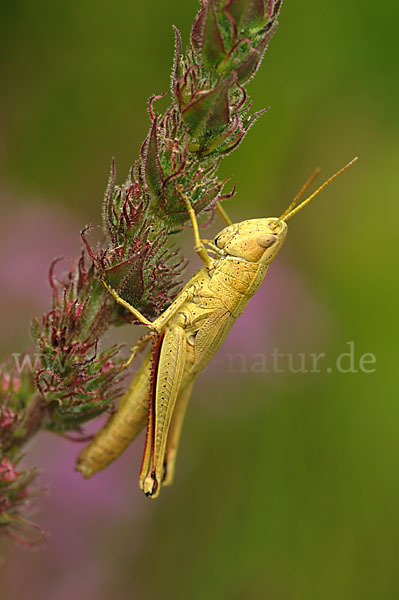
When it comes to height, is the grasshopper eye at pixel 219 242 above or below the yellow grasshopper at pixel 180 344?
above

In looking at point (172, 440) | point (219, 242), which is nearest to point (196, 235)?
point (219, 242)

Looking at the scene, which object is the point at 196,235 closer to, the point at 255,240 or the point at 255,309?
the point at 255,240

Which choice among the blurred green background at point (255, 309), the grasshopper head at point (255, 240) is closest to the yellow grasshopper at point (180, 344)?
the grasshopper head at point (255, 240)

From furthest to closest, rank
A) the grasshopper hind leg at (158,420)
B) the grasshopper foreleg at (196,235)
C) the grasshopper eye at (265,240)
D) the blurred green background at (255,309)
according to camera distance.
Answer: the blurred green background at (255,309), the grasshopper eye at (265,240), the grasshopper hind leg at (158,420), the grasshopper foreleg at (196,235)

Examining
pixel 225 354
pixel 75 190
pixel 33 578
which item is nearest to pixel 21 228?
pixel 75 190

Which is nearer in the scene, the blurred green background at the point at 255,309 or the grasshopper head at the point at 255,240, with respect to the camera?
the grasshopper head at the point at 255,240

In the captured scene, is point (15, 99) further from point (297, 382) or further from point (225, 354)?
point (297, 382)

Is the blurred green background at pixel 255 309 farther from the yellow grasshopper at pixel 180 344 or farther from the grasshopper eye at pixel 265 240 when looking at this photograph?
the grasshopper eye at pixel 265 240
